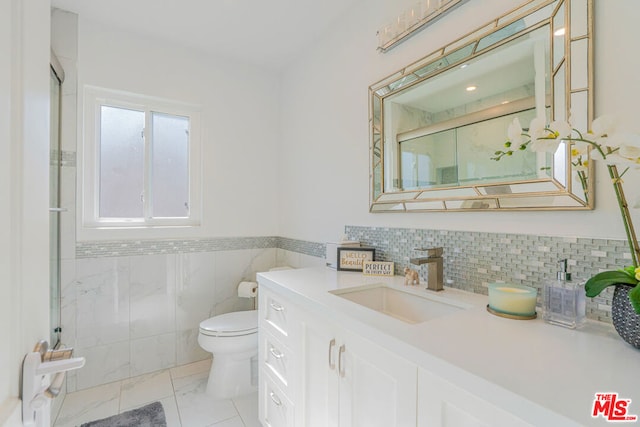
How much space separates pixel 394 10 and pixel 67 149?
226 cm

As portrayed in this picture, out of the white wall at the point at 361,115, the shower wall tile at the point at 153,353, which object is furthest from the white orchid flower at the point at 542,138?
the shower wall tile at the point at 153,353

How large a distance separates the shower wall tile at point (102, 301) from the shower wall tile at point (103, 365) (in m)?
0.04

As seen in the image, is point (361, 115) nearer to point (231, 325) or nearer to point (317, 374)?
point (317, 374)

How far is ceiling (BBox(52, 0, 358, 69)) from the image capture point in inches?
74.5

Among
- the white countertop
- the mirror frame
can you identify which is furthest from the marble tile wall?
the white countertop

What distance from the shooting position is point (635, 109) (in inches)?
33.4

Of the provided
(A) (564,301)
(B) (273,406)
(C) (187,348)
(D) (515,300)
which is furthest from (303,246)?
(A) (564,301)

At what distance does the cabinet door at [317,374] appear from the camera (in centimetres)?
107

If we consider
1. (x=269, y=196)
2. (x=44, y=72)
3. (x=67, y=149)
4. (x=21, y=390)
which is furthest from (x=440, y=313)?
(x=67, y=149)

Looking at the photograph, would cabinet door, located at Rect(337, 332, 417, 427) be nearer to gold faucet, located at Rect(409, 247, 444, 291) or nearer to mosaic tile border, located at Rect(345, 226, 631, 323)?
gold faucet, located at Rect(409, 247, 444, 291)

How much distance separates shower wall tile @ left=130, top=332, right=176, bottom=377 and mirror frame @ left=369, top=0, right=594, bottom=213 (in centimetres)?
205

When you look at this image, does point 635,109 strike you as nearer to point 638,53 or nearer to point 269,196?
point 638,53

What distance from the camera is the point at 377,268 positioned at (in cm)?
159

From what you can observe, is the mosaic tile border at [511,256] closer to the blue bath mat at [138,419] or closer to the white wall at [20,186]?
the white wall at [20,186]
